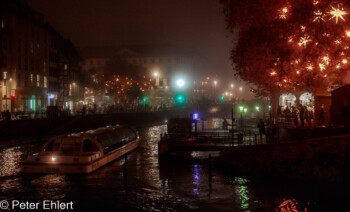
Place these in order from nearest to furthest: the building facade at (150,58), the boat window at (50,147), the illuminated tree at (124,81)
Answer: the boat window at (50,147) < the illuminated tree at (124,81) < the building facade at (150,58)

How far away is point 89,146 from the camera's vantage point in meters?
24.4

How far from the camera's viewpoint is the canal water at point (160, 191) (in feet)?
52.6

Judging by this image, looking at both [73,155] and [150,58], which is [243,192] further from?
[150,58]

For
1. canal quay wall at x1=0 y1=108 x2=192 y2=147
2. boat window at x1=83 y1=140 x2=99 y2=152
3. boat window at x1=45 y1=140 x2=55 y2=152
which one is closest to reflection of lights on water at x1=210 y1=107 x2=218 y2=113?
canal quay wall at x1=0 y1=108 x2=192 y2=147

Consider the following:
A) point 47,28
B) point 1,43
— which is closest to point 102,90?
point 47,28

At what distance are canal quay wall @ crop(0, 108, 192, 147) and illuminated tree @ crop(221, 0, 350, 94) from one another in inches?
873

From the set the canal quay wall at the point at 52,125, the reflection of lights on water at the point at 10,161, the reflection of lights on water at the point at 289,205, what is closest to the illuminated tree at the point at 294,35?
the reflection of lights on water at the point at 289,205

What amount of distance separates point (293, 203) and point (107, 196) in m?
7.77

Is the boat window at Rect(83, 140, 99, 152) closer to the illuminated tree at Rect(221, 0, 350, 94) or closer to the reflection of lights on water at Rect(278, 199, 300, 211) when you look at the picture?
the illuminated tree at Rect(221, 0, 350, 94)

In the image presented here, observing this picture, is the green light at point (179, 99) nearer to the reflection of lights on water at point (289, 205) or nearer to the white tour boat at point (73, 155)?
the reflection of lights on water at point (289, 205)

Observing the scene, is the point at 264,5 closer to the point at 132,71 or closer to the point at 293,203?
the point at 293,203

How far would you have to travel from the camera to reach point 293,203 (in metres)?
16.2

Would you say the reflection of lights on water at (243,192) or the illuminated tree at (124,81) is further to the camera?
the illuminated tree at (124,81)

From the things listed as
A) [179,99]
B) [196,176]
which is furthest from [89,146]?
[179,99]
